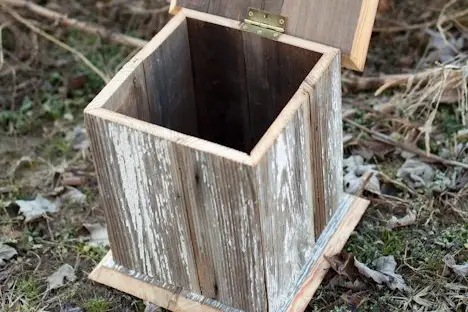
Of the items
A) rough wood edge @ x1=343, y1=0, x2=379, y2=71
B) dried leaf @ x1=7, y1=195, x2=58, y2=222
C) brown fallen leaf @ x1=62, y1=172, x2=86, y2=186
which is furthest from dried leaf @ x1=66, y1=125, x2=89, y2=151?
rough wood edge @ x1=343, y1=0, x2=379, y2=71

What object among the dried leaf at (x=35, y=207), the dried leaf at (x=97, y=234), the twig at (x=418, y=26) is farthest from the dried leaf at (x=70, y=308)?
the twig at (x=418, y=26)

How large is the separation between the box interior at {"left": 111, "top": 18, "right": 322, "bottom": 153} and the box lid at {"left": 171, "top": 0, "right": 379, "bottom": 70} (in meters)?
0.06

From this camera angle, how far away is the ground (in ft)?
8.23

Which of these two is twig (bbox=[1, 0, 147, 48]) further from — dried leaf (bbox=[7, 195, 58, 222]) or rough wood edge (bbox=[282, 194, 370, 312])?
rough wood edge (bbox=[282, 194, 370, 312])

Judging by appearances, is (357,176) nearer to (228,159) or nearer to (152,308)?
(152,308)

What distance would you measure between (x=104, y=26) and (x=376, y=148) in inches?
53.1

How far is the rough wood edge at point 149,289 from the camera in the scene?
7.72 feet

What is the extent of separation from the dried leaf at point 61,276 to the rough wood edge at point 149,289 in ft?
0.29

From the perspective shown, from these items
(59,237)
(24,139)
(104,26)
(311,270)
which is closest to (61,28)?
(104,26)

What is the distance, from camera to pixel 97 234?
2723 millimetres

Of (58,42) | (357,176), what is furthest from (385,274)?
(58,42)

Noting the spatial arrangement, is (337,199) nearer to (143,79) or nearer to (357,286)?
(357,286)

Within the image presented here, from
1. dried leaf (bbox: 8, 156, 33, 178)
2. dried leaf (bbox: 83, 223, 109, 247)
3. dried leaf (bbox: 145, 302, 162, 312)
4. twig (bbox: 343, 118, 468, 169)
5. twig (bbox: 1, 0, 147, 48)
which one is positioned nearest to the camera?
dried leaf (bbox: 145, 302, 162, 312)

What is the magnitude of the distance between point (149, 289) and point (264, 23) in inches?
33.3
